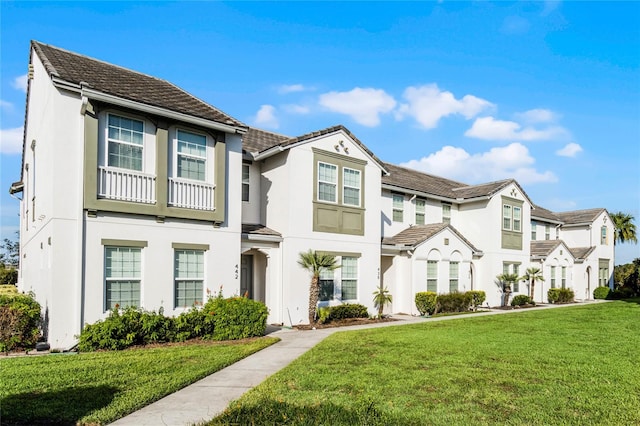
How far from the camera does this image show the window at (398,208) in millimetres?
23422

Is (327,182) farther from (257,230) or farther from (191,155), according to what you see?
(191,155)

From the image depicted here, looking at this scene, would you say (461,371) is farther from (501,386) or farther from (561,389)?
(561,389)

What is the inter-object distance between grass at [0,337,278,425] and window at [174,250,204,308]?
7.50 feet

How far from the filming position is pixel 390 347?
39.3 feet

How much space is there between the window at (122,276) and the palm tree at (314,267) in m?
6.13

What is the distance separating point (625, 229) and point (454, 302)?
31509mm

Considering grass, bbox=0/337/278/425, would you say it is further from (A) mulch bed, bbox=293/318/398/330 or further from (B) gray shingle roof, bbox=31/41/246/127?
(B) gray shingle roof, bbox=31/41/246/127

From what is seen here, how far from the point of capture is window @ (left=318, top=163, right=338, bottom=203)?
60.2ft

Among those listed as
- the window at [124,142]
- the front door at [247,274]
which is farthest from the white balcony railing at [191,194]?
the front door at [247,274]

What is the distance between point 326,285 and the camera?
18.5 metres

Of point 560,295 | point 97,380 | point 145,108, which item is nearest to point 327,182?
point 145,108

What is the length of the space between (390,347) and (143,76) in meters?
12.4

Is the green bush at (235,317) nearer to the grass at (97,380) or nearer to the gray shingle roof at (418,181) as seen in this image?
the grass at (97,380)

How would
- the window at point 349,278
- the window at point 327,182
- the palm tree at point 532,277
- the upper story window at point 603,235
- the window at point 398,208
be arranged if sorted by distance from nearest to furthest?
the window at point 327,182 → the window at point 349,278 → the window at point 398,208 → the palm tree at point 532,277 → the upper story window at point 603,235
